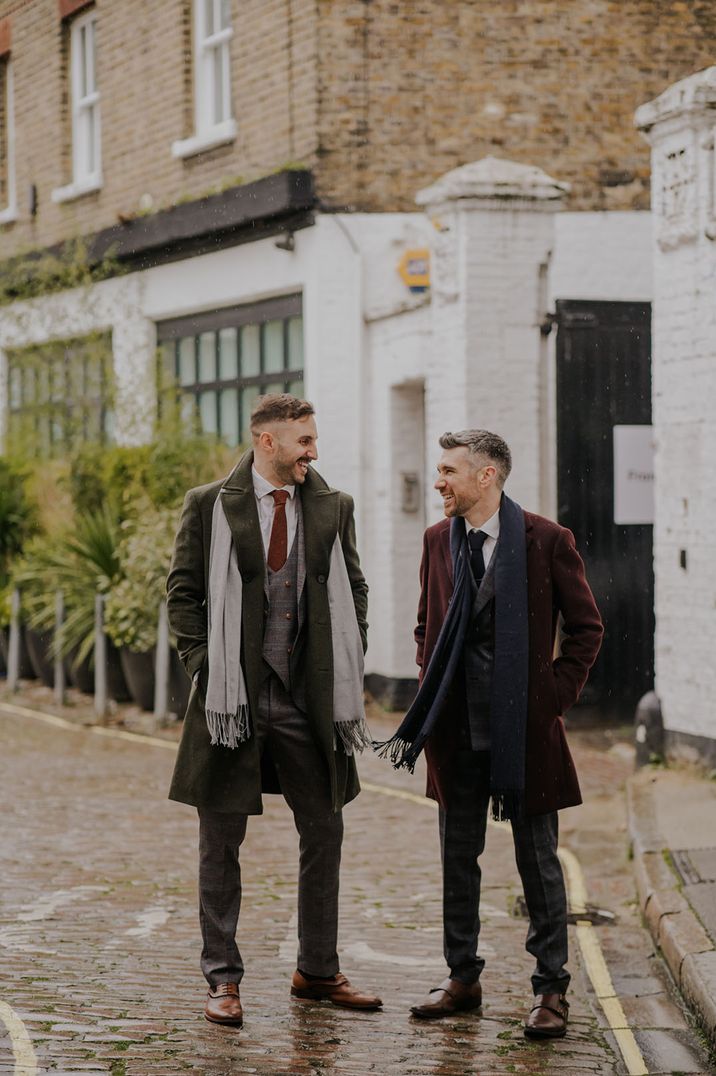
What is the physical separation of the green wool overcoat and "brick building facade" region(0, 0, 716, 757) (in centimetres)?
673

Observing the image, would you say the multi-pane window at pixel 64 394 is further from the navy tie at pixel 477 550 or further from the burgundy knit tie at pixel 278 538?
the navy tie at pixel 477 550

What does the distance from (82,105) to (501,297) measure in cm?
845

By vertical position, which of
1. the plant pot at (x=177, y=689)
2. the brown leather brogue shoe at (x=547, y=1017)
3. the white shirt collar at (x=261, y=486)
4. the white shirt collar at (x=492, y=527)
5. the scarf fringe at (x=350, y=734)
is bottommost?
the brown leather brogue shoe at (x=547, y=1017)

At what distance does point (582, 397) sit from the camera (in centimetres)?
1266

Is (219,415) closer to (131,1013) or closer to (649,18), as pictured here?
(649,18)

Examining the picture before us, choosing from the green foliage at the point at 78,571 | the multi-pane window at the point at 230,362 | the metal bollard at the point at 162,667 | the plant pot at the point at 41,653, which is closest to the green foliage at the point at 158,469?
the green foliage at the point at 78,571

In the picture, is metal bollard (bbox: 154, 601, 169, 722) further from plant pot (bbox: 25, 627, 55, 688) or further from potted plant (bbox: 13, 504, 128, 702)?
plant pot (bbox: 25, 627, 55, 688)

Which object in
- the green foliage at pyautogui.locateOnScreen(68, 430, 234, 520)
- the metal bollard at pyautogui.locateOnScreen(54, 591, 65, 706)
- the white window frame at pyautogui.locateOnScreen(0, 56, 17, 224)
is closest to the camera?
the green foliage at pyautogui.locateOnScreen(68, 430, 234, 520)

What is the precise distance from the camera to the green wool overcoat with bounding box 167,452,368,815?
5527mm

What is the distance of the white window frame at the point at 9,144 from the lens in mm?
20781

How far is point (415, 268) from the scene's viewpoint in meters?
14.4

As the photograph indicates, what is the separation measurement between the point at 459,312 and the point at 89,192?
7.80m

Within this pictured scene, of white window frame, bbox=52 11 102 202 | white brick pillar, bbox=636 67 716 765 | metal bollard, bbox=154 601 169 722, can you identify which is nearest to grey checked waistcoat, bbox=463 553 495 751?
white brick pillar, bbox=636 67 716 765

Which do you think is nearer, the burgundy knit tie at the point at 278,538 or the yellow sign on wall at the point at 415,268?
the burgundy knit tie at the point at 278,538
